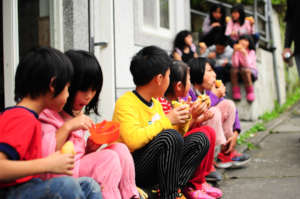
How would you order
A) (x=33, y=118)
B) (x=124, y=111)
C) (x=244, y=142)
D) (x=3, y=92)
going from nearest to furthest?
(x=33, y=118)
(x=124, y=111)
(x=3, y=92)
(x=244, y=142)

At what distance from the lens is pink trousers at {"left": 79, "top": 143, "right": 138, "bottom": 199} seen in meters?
A: 1.86

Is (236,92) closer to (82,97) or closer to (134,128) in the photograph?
(134,128)

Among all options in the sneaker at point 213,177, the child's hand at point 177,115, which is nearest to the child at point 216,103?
the sneaker at point 213,177

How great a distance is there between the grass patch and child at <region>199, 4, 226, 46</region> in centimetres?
175

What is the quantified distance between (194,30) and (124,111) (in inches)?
226

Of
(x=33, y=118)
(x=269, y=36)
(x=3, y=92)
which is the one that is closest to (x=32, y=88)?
(x=33, y=118)

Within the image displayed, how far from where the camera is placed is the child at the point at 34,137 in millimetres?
1430

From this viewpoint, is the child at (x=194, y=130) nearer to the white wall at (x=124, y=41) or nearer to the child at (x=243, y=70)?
the white wall at (x=124, y=41)

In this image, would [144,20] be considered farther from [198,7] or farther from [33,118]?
[198,7]

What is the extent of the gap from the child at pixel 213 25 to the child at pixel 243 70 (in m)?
0.67

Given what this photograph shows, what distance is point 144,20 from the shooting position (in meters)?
4.15

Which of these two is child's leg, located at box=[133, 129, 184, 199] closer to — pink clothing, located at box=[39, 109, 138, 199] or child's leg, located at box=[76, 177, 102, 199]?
pink clothing, located at box=[39, 109, 138, 199]

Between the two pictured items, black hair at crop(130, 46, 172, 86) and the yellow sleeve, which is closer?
the yellow sleeve

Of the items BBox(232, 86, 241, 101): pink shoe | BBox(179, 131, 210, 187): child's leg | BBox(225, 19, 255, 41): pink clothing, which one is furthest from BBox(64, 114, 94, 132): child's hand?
BBox(225, 19, 255, 41): pink clothing
